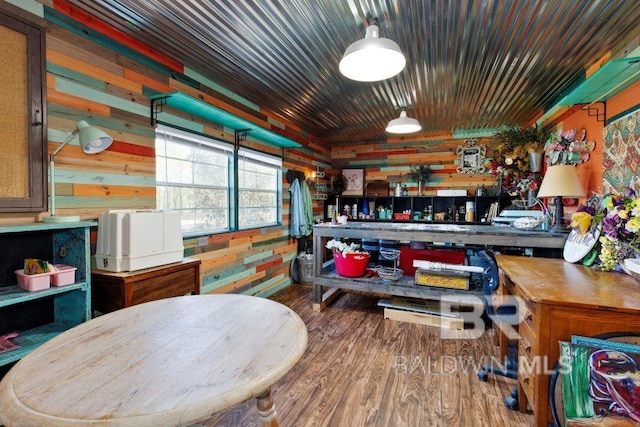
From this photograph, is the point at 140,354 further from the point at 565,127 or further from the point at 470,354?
the point at 565,127

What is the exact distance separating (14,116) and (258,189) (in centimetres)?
260

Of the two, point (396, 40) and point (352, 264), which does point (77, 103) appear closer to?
point (396, 40)

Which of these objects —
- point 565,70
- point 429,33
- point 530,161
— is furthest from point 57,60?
point 530,161

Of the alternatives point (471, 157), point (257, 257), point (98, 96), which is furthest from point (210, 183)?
point (471, 157)

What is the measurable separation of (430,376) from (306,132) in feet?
13.9

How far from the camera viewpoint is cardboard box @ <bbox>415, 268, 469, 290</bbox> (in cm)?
297

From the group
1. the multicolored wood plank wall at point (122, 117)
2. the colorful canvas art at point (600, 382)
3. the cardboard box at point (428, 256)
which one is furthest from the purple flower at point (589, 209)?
the cardboard box at point (428, 256)

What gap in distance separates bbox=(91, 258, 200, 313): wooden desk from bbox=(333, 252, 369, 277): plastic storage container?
1852 mm

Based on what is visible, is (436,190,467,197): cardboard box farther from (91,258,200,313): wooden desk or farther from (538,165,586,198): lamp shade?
(91,258,200,313): wooden desk

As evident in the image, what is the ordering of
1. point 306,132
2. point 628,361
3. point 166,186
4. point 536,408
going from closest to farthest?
point 628,361
point 536,408
point 166,186
point 306,132

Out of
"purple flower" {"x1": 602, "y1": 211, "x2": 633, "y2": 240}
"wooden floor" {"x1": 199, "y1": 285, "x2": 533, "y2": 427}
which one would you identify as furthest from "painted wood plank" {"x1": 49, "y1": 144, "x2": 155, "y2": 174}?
"purple flower" {"x1": 602, "y1": 211, "x2": 633, "y2": 240}

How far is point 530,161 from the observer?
4.18 meters

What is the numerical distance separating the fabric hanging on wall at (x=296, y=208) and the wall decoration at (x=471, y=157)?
308 cm

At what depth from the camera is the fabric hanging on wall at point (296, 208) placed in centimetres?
476
